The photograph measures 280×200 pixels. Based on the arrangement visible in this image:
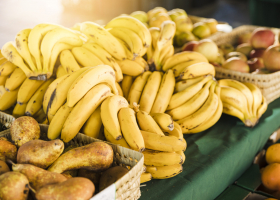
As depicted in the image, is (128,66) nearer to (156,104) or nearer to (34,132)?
(156,104)

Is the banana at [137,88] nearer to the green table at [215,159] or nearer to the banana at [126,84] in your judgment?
the banana at [126,84]

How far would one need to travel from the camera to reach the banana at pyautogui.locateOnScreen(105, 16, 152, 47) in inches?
46.3

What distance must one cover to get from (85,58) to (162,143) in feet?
1.54

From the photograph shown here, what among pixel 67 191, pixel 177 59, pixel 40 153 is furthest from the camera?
pixel 177 59

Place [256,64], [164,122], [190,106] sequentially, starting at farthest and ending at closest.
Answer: [256,64]
[190,106]
[164,122]

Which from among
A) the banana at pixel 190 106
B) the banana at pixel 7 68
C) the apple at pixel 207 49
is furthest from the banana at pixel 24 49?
the apple at pixel 207 49

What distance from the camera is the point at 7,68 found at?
3.60ft

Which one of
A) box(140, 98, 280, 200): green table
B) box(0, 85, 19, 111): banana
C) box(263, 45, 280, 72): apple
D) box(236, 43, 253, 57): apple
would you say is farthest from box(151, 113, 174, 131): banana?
box(236, 43, 253, 57): apple

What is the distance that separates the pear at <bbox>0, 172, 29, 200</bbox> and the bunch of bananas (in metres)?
1.02

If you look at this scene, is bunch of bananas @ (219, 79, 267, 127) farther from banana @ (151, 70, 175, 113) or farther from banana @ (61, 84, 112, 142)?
banana @ (61, 84, 112, 142)

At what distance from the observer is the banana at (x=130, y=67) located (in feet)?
3.91

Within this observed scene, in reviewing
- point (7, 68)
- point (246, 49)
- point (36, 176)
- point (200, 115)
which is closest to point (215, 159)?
point (200, 115)

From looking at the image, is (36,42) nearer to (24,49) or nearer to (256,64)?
(24,49)

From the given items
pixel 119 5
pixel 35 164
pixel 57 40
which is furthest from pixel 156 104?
pixel 119 5
